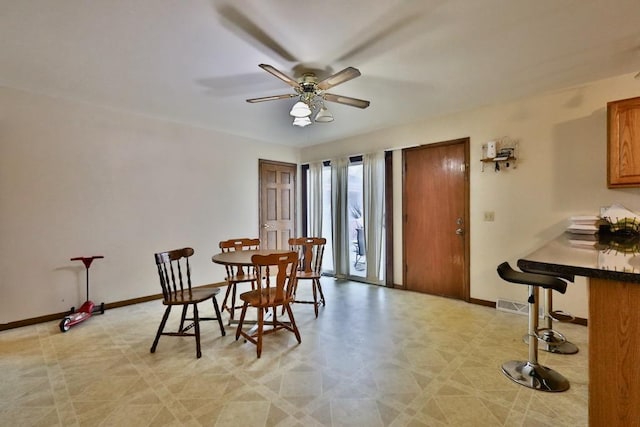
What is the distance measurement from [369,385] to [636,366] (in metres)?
1.36

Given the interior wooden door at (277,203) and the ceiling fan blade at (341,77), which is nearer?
the ceiling fan blade at (341,77)

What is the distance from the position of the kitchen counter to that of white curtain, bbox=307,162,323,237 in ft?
14.3

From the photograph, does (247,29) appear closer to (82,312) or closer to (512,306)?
(82,312)

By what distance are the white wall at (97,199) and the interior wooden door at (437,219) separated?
2.89 metres

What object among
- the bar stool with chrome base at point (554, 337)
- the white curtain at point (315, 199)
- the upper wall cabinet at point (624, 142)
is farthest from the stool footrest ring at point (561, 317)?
the white curtain at point (315, 199)

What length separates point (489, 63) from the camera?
262cm

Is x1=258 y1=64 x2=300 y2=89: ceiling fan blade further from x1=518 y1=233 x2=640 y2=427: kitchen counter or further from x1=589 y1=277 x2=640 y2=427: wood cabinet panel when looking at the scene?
x1=589 y1=277 x2=640 y2=427: wood cabinet panel

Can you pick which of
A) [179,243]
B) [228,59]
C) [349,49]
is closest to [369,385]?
[349,49]

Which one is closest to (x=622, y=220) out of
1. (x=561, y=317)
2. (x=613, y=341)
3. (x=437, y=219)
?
(x=561, y=317)

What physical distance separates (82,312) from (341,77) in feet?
11.8

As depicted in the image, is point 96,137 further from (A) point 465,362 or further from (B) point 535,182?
(B) point 535,182

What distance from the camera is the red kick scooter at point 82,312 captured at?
9.84 ft

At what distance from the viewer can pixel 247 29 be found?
2107 millimetres

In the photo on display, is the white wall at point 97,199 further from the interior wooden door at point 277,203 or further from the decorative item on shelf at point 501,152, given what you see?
the decorative item on shelf at point 501,152
